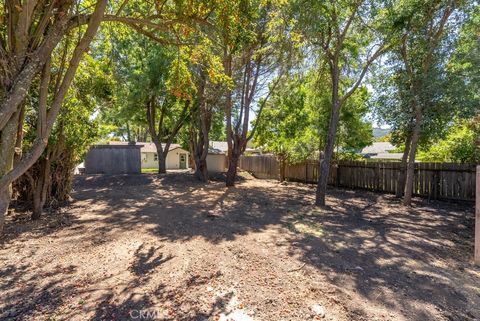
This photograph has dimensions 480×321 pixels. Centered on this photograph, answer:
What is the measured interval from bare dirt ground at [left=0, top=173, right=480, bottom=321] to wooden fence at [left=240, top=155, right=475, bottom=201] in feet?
9.00

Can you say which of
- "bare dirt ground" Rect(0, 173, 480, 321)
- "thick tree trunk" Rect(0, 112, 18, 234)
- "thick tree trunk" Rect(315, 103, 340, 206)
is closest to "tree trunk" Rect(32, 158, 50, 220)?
"bare dirt ground" Rect(0, 173, 480, 321)

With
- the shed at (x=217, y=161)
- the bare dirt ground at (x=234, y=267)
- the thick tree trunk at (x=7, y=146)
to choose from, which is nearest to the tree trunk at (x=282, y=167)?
the bare dirt ground at (x=234, y=267)

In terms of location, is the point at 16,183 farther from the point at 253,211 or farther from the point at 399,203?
the point at 399,203

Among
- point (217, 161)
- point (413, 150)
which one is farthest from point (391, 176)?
point (217, 161)

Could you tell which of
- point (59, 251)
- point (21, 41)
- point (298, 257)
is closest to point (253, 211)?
point (298, 257)

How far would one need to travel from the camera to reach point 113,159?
21094 mm

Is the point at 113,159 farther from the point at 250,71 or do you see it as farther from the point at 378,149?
the point at 378,149

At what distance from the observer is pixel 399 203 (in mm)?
9297

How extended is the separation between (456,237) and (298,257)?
366 centimetres

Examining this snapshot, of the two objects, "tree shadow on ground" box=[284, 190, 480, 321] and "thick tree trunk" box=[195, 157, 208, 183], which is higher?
"thick tree trunk" box=[195, 157, 208, 183]

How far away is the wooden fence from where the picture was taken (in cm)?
907

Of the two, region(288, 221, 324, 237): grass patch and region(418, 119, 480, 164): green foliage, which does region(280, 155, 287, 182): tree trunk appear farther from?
region(288, 221, 324, 237): grass patch

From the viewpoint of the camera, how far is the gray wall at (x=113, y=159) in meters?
21.1

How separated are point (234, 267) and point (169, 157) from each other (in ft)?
96.2
